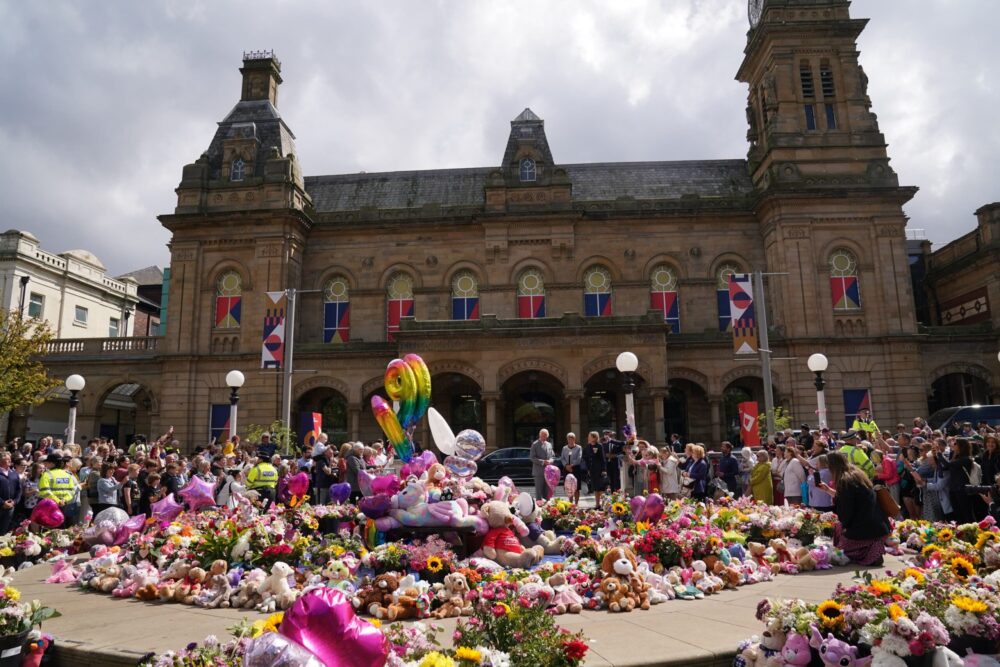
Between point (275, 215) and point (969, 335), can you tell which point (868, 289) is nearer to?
point (969, 335)

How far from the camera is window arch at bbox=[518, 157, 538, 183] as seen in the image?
34.4 m

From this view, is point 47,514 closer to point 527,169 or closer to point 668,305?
point 527,169

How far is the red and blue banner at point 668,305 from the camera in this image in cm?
3303

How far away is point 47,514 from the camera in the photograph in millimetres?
12266

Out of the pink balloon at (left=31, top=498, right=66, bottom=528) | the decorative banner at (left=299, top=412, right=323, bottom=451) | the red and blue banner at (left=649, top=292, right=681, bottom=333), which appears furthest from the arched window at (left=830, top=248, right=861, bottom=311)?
the pink balloon at (left=31, top=498, right=66, bottom=528)

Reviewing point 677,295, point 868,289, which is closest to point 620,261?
point 677,295

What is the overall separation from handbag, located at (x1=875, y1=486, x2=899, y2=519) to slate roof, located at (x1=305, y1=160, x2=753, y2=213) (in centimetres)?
2777

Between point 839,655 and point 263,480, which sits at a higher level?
point 263,480

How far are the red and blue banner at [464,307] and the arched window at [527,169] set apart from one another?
680 cm

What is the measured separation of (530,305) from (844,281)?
48.8ft

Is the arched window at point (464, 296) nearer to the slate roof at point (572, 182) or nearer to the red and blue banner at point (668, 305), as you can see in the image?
the slate roof at point (572, 182)

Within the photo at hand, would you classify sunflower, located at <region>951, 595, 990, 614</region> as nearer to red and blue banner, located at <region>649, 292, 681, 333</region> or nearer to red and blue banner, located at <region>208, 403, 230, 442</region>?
red and blue banner, located at <region>649, 292, 681, 333</region>

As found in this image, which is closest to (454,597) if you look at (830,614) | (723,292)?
(830,614)

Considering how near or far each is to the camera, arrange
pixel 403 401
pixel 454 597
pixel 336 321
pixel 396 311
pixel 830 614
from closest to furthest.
A: pixel 830 614, pixel 454 597, pixel 403 401, pixel 396 311, pixel 336 321
